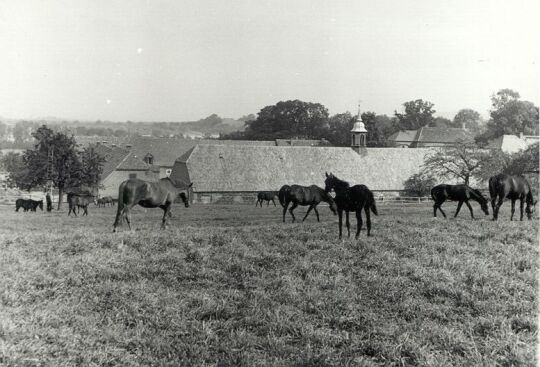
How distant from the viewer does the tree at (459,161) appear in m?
53.9

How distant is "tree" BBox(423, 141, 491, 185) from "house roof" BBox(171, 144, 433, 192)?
13.4ft

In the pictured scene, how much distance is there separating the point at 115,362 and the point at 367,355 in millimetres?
3134

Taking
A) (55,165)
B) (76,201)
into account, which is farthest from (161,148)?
(76,201)

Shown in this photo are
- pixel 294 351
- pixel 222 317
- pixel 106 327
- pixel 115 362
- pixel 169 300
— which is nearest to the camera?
pixel 115 362

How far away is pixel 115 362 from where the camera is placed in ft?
17.5

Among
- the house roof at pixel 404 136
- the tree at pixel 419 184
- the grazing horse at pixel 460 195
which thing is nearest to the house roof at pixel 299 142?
the house roof at pixel 404 136

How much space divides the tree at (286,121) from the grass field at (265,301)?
10161 centimetres

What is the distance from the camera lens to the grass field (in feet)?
18.4

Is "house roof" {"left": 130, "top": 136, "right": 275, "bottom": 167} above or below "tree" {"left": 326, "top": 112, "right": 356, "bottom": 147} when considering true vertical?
below

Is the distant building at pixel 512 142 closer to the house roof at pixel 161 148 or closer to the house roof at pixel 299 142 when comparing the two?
the house roof at pixel 299 142

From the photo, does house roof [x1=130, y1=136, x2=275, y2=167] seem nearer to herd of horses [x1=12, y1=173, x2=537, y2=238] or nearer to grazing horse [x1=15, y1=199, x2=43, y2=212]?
grazing horse [x1=15, y1=199, x2=43, y2=212]

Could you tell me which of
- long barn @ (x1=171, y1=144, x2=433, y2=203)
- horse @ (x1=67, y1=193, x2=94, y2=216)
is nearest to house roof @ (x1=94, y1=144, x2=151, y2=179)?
long barn @ (x1=171, y1=144, x2=433, y2=203)

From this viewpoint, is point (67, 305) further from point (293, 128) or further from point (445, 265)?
point (293, 128)

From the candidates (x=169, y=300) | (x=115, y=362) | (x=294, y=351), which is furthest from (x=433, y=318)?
(x=115, y=362)
